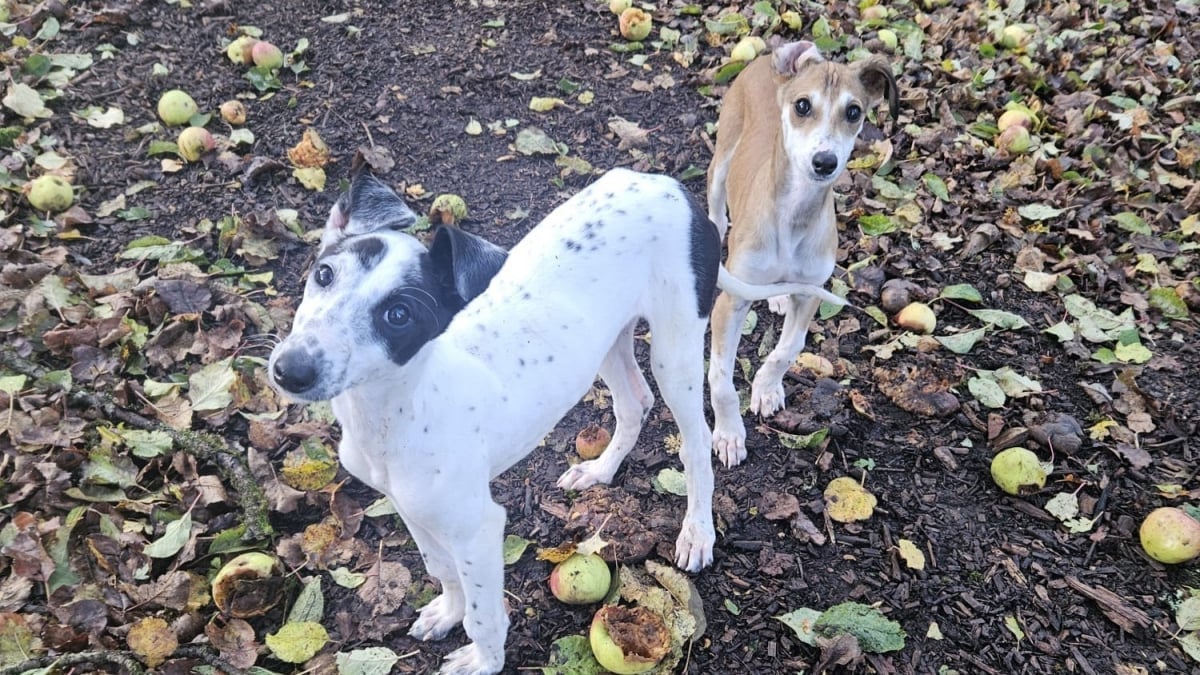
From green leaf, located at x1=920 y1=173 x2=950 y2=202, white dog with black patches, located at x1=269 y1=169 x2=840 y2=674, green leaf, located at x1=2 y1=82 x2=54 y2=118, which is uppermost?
white dog with black patches, located at x1=269 y1=169 x2=840 y2=674

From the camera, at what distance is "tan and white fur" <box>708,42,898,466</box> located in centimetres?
398

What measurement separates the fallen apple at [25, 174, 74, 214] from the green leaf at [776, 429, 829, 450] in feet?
15.4

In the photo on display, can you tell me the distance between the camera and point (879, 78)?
4.22m

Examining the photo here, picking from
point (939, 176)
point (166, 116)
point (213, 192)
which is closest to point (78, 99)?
point (166, 116)

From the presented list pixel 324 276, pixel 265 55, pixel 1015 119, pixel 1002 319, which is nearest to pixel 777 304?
pixel 1002 319

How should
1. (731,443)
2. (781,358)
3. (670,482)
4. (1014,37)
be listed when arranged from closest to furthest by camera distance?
(670,482) → (731,443) → (781,358) → (1014,37)

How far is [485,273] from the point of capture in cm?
245

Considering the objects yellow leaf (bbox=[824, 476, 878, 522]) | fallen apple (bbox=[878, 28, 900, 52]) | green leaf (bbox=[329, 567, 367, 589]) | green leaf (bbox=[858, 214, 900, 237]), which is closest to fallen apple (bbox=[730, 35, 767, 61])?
fallen apple (bbox=[878, 28, 900, 52])

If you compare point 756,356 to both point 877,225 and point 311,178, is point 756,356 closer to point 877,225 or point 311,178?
point 877,225

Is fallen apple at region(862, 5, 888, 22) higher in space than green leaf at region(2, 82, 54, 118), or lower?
lower

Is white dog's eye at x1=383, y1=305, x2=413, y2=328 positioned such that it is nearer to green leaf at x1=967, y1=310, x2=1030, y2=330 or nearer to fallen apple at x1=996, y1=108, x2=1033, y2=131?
green leaf at x1=967, y1=310, x2=1030, y2=330

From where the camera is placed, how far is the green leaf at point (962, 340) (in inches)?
186

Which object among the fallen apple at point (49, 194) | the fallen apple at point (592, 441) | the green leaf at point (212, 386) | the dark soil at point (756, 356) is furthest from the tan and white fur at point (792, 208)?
the fallen apple at point (49, 194)

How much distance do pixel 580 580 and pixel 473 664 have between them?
551 mm
